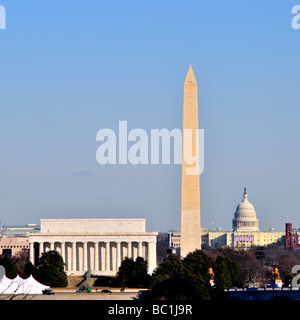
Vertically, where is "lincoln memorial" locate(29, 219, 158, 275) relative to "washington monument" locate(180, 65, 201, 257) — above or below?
below

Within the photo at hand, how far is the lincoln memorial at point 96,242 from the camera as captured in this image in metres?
182

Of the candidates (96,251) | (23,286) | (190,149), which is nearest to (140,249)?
(96,251)

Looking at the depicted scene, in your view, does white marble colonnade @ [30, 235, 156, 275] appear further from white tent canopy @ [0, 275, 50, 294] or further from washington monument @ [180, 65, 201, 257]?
white tent canopy @ [0, 275, 50, 294]

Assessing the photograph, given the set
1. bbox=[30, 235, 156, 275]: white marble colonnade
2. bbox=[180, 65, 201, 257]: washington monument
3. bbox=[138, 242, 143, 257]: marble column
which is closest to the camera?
bbox=[180, 65, 201, 257]: washington monument

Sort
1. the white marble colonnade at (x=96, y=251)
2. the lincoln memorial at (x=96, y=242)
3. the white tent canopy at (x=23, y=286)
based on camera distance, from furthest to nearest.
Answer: the lincoln memorial at (x=96, y=242)
the white marble colonnade at (x=96, y=251)
the white tent canopy at (x=23, y=286)

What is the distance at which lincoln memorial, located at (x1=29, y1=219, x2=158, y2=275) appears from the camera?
181500 mm

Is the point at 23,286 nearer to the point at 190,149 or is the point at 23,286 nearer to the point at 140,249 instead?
the point at 190,149

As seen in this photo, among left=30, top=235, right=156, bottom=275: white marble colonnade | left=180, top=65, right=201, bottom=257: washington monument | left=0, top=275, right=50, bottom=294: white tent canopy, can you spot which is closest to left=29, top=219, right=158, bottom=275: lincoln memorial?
left=30, top=235, right=156, bottom=275: white marble colonnade

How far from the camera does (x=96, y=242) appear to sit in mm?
181875

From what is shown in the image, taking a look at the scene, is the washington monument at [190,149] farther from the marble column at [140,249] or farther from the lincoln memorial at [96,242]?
the marble column at [140,249]

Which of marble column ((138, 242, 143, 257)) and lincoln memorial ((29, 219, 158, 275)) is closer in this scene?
lincoln memorial ((29, 219, 158, 275))

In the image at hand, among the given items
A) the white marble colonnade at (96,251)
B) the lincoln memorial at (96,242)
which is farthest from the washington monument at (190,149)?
the white marble colonnade at (96,251)

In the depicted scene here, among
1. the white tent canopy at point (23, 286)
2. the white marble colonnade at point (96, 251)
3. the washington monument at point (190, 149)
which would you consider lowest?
the white tent canopy at point (23, 286)
